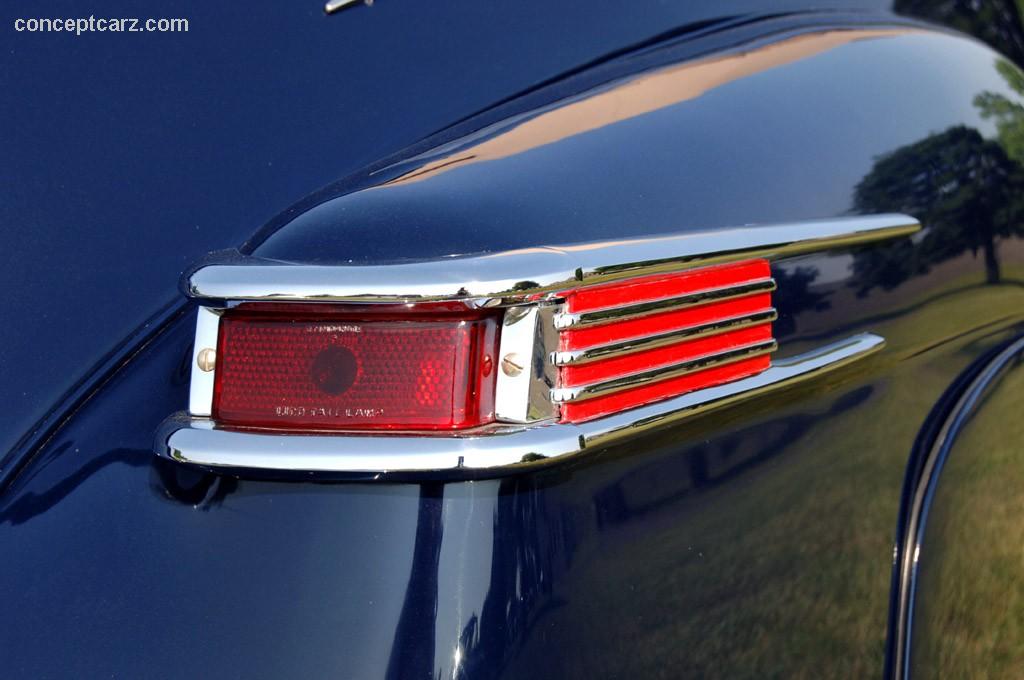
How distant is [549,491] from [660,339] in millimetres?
196

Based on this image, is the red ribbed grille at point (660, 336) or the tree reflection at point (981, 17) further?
the tree reflection at point (981, 17)

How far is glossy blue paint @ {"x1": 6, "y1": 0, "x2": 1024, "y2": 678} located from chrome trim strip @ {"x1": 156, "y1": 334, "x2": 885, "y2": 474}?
3cm

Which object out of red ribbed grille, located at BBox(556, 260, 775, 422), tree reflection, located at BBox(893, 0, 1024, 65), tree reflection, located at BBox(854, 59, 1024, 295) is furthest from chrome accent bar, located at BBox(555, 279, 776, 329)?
tree reflection, located at BBox(893, 0, 1024, 65)

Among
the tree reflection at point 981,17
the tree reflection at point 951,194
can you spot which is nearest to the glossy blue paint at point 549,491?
the tree reflection at point 951,194

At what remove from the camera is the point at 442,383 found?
3.30ft

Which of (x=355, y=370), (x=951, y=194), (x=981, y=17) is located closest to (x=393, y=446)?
(x=355, y=370)

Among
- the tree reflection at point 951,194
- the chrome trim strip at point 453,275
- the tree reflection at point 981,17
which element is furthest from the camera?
the tree reflection at point 981,17

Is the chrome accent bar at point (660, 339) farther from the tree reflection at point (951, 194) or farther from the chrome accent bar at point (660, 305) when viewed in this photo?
the tree reflection at point (951, 194)

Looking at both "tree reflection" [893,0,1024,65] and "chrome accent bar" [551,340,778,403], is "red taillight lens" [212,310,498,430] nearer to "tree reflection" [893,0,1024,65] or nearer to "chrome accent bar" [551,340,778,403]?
"chrome accent bar" [551,340,778,403]

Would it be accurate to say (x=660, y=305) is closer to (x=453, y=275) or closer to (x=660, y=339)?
(x=660, y=339)

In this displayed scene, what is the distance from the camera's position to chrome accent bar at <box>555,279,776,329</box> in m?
1.02

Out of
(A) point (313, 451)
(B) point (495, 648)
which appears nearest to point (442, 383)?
(A) point (313, 451)

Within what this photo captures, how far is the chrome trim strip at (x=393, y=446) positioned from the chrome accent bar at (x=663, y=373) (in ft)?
0.08

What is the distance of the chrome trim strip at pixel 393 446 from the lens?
3.21 feet
